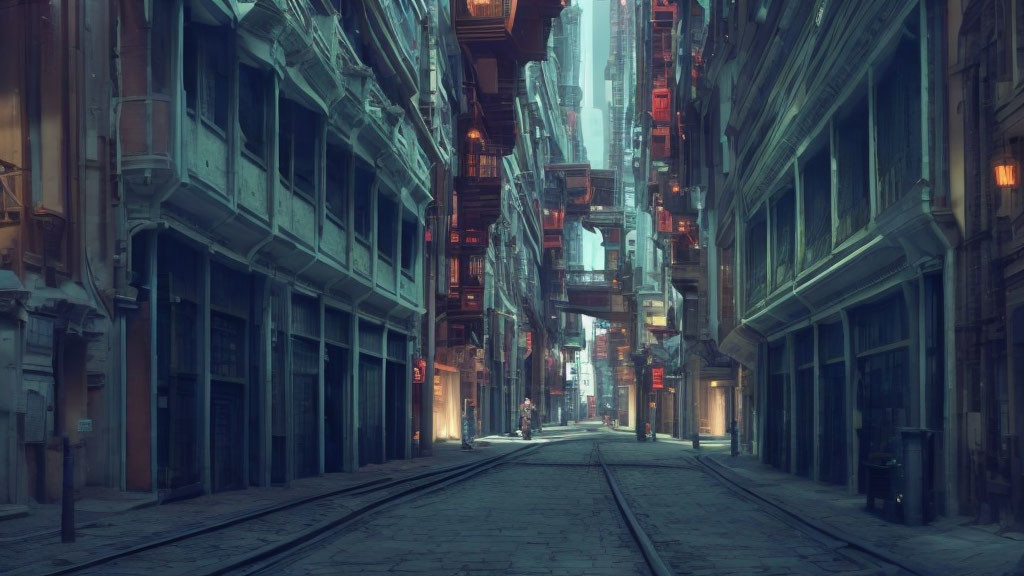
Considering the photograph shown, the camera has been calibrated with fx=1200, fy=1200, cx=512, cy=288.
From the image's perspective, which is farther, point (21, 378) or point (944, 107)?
point (944, 107)

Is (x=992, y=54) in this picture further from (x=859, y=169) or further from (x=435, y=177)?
(x=435, y=177)

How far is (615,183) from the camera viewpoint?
137750 mm

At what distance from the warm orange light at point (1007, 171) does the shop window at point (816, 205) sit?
35.5ft

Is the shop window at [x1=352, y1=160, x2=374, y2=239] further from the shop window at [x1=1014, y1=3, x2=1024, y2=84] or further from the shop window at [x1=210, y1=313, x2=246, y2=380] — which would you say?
the shop window at [x1=1014, y1=3, x2=1024, y2=84]

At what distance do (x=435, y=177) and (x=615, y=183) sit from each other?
311 feet

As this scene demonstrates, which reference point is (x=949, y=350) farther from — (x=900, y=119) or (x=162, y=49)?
(x=162, y=49)

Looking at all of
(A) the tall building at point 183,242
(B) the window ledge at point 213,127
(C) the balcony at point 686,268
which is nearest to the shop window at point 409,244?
(A) the tall building at point 183,242

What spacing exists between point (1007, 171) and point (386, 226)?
22691 millimetres

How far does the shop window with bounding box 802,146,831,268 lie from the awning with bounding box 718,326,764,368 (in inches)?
316

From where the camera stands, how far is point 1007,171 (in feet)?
44.4

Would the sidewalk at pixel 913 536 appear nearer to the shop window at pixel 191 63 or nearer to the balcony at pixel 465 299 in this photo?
the shop window at pixel 191 63

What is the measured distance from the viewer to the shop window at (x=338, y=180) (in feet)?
92.8

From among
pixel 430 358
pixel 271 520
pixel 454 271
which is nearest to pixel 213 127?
pixel 271 520

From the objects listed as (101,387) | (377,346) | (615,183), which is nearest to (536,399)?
(615,183)
